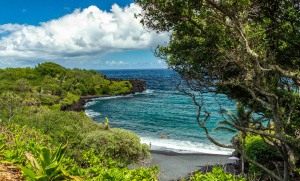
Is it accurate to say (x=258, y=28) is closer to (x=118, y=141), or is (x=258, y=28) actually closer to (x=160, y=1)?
(x=160, y=1)

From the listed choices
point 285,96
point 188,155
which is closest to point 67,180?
point 285,96

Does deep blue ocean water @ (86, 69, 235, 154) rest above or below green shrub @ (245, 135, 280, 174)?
below

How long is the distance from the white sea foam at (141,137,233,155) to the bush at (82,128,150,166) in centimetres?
1254

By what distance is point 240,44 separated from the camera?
7602 mm

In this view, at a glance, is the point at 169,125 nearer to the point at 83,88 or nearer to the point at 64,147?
the point at 64,147

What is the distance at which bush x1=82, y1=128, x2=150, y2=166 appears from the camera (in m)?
14.7

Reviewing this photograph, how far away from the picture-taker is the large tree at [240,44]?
6.59m

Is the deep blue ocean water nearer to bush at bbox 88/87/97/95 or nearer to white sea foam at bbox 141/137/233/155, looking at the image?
white sea foam at bbox 141/137/233/155

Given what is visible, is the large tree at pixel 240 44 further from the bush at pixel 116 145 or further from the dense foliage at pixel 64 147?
the bush at pixel 116 145

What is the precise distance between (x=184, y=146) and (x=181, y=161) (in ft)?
18.1

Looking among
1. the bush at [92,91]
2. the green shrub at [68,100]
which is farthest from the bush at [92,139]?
the bush at [92,91]

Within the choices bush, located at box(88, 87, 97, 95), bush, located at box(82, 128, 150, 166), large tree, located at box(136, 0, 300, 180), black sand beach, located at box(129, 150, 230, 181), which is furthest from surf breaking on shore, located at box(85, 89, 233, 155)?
bush, located at box(88, 87, 97, 95)

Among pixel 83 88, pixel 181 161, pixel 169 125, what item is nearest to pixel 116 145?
pixel 181 161

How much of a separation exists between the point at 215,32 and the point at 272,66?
2635 millimetres
